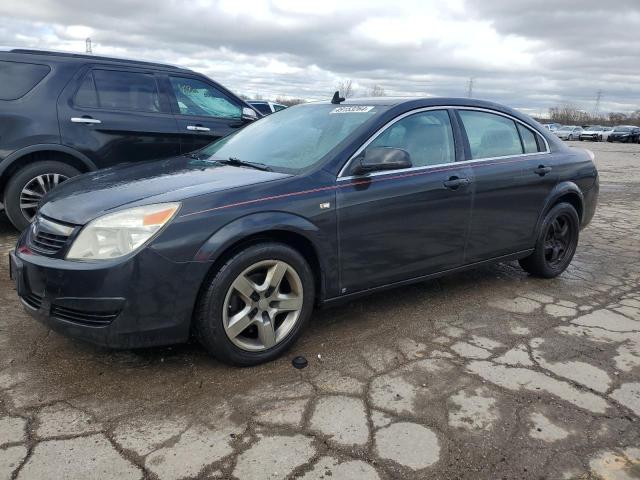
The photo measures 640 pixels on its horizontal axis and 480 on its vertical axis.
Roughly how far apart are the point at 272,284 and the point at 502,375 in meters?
1.43

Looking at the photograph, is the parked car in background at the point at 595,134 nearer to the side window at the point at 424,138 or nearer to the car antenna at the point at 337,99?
the side window at the point at 424,138

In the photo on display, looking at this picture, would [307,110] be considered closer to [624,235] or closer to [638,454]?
[638,454]

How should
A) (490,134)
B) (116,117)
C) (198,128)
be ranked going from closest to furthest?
(490,134), (116,117), (198,128)

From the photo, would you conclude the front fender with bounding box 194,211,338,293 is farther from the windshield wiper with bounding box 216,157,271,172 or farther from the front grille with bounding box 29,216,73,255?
the front grille with bounding box 29,216,73,255

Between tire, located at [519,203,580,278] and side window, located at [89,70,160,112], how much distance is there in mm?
4230

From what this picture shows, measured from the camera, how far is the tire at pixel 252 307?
292 centimetres

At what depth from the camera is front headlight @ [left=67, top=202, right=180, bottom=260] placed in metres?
2.73


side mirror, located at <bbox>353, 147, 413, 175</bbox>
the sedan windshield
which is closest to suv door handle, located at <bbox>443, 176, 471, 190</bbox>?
side mirror, located at <bbox>353, 147, 413, 175</bbox>

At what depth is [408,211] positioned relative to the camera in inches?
144

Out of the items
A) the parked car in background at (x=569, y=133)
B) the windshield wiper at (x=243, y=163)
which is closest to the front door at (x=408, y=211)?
the windshield wiper at (x=243, y=163)

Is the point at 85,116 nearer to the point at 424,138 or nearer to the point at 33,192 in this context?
the point at 33,192

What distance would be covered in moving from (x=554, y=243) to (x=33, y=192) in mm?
5000

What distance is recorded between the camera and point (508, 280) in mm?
4980

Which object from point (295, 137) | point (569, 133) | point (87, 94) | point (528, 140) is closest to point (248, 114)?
point (87, 94)
